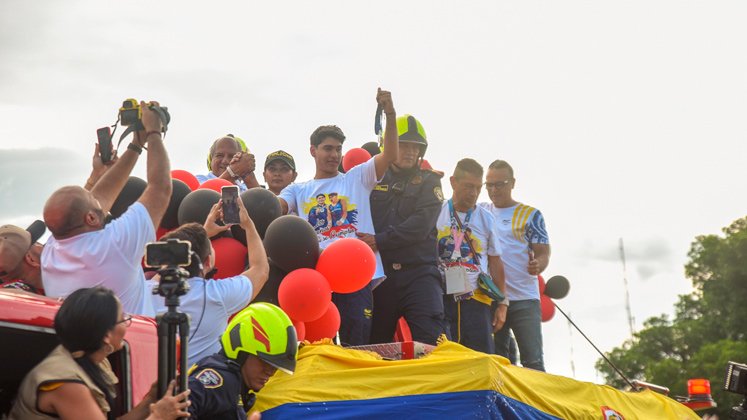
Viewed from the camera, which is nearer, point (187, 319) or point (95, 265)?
point (187, 319)

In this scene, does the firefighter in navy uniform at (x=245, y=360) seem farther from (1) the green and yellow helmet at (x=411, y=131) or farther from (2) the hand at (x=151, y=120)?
(1) the green and yellow helmet at (x=411, y=131)

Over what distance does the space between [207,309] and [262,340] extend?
572mm

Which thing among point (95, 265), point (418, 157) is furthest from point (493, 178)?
point (95, 265)

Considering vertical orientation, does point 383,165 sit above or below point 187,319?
above

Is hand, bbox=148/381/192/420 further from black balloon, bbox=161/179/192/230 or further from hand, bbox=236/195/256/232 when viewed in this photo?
black balloon, bbox=161/179/192/230

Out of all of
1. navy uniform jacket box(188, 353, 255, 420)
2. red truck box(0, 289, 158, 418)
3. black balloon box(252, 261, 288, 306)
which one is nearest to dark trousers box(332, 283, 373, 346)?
black balloon box(252, 261, 288, 306)

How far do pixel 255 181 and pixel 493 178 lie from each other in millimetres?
2215

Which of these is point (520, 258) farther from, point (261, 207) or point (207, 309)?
point (207, 309)

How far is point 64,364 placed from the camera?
13.1 feet

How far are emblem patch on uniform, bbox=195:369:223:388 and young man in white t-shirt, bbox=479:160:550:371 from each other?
4.31 m

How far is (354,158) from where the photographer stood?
915 cm

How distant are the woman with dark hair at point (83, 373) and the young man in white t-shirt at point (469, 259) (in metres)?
4.29

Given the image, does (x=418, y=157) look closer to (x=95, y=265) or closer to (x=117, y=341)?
(x=95, y=265)

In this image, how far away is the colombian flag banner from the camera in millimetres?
5699
